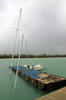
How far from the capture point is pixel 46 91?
869 centimetres

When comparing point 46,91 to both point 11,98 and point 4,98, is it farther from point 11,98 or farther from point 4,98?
point 4,98

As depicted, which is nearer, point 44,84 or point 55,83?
point 44,84

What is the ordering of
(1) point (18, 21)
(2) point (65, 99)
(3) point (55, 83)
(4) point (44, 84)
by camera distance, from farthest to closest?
(1) point (18, 21) < (3) point (55, 83) < (4) point (44, 84) < (2) point (65, 99)

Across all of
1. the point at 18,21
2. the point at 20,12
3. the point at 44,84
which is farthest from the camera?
the point at 18,21

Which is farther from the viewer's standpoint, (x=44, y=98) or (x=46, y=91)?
(x=46, y=91)

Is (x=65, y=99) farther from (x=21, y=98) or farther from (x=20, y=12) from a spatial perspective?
(x=20, y=12)

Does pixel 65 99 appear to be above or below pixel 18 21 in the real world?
below

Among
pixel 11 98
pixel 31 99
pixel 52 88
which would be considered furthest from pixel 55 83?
pixel 11 98

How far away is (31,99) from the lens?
24.0ft

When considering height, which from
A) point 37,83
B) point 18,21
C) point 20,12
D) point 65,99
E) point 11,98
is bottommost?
point 11,98

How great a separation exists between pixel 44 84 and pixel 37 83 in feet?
5.33

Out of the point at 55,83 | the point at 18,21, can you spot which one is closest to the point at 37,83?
the point at 55,83

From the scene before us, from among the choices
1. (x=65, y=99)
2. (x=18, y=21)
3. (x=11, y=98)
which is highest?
(x=18, y=21)

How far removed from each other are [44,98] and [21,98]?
139 inches
